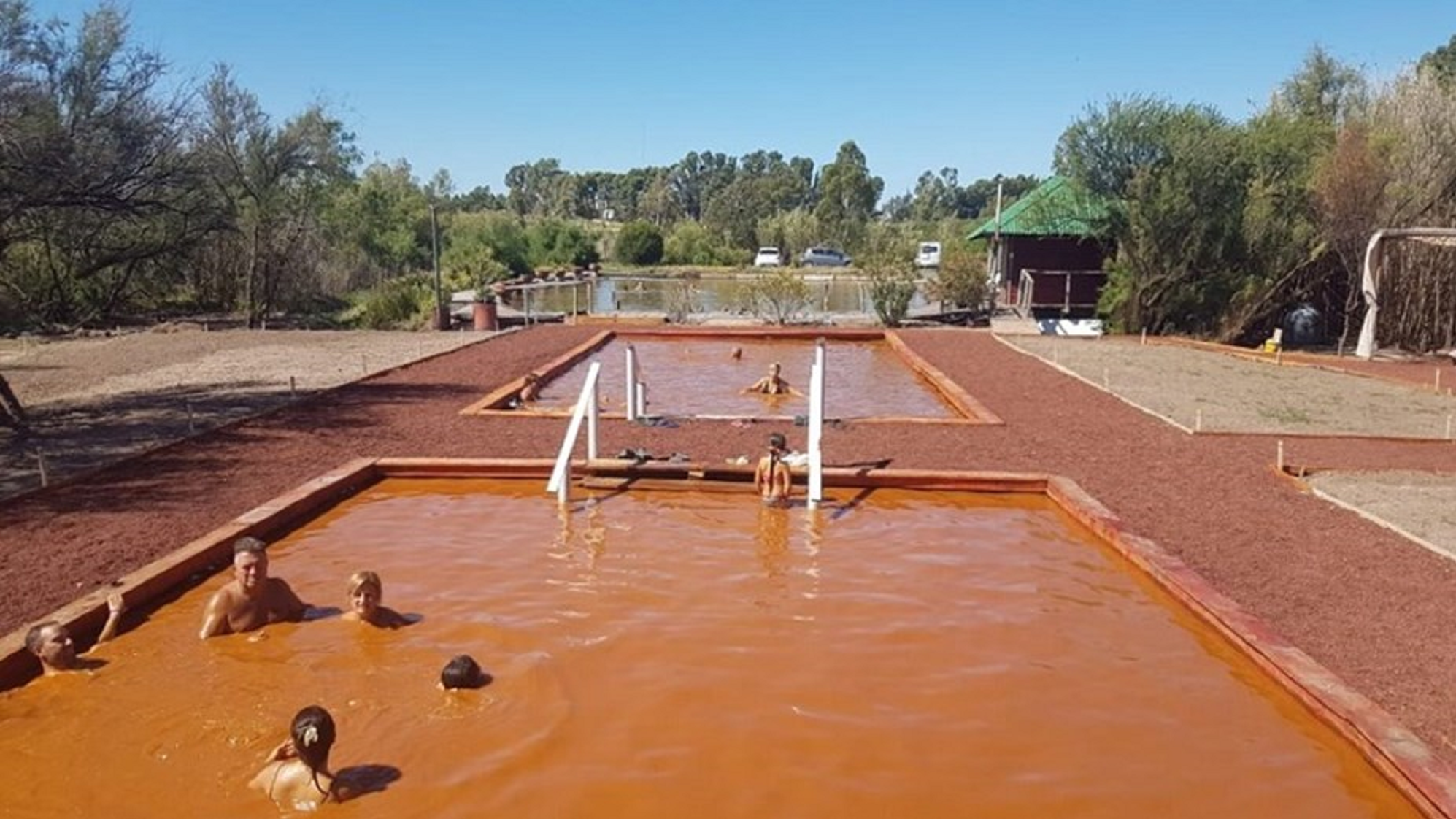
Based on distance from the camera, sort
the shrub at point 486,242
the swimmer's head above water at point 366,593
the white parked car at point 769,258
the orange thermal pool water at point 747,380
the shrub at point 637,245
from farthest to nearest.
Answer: the shrub at point 637,245 → the white parked car at point 769,258 → the shrub at point 486,242 → the orange thermal pool water at point 747,380 → the swimmer's head above water at point 366,593

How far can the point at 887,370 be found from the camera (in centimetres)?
1889

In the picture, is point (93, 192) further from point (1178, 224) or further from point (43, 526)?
point (1178, 224)

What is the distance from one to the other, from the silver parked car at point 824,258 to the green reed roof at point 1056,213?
27.2 m

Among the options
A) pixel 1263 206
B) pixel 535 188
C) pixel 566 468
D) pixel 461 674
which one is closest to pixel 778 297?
pixel 1263 206

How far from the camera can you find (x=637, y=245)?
58688 millimetres

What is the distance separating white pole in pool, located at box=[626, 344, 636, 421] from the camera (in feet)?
39.4

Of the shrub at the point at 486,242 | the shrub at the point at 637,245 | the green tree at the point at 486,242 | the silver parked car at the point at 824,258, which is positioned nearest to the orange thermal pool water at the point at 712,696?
the shrub at the point at 486,242

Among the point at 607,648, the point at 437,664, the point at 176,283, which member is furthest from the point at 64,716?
the point at 176,283

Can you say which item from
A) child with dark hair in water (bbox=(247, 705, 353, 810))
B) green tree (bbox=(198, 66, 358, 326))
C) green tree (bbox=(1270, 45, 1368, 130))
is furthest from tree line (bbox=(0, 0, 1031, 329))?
green tree (bbox=(1270, 45, 1368, 130))

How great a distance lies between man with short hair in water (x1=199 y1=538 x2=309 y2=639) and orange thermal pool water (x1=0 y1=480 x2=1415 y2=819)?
13 cm

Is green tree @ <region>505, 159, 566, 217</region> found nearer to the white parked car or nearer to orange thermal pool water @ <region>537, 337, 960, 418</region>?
the white parked car

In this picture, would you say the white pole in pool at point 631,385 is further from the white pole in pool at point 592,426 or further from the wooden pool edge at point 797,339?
the white pole in pool at point 592,426

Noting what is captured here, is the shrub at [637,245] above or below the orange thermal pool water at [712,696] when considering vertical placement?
above

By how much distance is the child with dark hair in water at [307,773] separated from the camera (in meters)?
4.45
